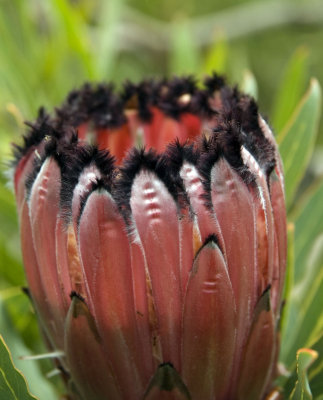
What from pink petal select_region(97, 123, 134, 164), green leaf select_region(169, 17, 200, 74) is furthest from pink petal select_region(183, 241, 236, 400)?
green leaf select_region(169, 17, 200, 74)

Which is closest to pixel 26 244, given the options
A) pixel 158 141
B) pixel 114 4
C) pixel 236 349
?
pixel 236 349

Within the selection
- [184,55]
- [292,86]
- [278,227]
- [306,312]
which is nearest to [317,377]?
[306,312]

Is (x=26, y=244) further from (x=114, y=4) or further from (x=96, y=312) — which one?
(x=114, y=4)

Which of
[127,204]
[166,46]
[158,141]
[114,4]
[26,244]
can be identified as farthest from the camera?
[166,46]

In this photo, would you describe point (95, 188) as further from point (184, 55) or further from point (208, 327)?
point (184, 55)

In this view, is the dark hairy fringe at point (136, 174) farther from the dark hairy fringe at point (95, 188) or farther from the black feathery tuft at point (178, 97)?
the black feathery tuft at point (178, 97)
